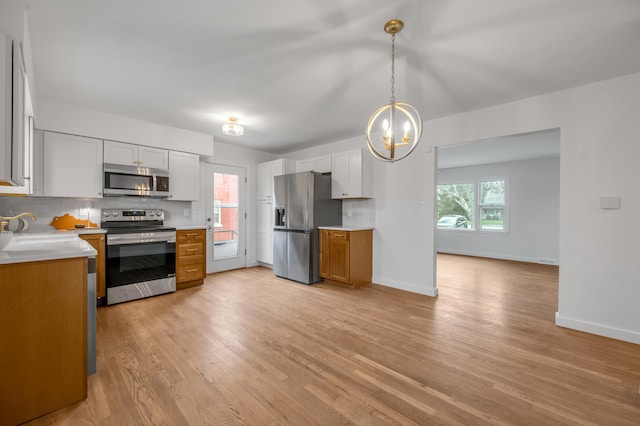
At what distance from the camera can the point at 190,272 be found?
4.24 meters

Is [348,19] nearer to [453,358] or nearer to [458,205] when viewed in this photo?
[453,358]

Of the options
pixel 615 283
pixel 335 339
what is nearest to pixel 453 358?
pixel 335 339

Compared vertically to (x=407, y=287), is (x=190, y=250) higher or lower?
higher

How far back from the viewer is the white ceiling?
1.82 m

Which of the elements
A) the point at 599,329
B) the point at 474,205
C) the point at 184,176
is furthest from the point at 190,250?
the point at 474,205

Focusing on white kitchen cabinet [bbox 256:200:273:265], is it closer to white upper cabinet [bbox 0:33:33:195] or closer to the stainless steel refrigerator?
the stainless steel refrigerator

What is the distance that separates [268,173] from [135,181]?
2.27m

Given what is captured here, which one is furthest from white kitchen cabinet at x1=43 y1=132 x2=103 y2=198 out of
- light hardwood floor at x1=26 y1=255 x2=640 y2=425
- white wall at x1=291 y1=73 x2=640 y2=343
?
white wall at x1=291 y1=73 x2=640 y2=343

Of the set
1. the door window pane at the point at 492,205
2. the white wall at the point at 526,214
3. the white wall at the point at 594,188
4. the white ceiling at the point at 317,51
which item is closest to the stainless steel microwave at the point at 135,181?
the white ceiling at the point at 317,51

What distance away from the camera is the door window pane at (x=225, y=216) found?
5230 millimetres

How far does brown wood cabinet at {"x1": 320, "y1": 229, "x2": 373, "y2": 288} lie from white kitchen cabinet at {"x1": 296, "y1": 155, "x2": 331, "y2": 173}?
1.13 meters

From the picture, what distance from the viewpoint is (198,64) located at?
8.23 feet

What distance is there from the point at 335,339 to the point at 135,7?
9.80ft

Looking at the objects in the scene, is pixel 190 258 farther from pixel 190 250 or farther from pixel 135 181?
pixel 135 181
